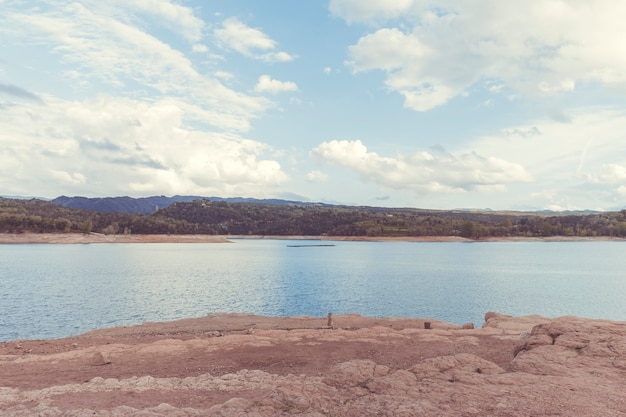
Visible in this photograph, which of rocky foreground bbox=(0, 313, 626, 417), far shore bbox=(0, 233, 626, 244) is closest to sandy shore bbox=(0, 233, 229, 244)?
far shore bbox=(0, 233, 626, 244)

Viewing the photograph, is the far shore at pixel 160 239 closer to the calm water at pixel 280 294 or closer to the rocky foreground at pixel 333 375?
the calm water at pixel 280 294

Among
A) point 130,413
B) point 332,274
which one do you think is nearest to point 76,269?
point 332,274

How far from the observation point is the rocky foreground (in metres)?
10.8

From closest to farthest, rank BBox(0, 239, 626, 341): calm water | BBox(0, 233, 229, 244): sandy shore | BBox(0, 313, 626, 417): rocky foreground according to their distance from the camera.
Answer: BBox(0, 313, 626, 417): rocky foreground, BBox(0, 239, 626, 341): calm water, BBox(0, 233, 229, 244): sandy shore

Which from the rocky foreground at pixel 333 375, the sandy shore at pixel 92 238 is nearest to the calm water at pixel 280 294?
the rocky foreground at pixel 333 375

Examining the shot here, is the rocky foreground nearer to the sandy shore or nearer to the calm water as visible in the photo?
the calm water

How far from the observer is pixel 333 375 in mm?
13461

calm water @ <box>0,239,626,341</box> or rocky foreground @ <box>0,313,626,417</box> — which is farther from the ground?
rocky foreground @ <box>0,313,626,417</box>

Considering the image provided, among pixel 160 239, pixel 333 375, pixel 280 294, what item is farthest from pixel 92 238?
pixel 333 375

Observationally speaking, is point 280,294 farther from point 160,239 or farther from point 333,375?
point 160,239

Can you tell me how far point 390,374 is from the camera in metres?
13.6

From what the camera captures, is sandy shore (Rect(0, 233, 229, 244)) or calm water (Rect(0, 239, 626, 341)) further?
sandy shore (Rect(0, 233, 229, 244))

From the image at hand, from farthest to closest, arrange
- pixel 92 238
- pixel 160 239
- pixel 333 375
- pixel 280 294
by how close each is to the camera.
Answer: pixel 160 239 < pixel 92 238 < pixel 280 294 < pixel 333 375

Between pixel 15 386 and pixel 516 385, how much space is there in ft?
50.9
